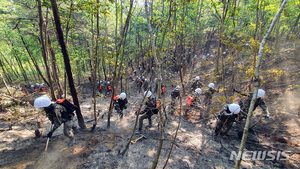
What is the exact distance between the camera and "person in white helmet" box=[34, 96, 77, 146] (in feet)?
14.1

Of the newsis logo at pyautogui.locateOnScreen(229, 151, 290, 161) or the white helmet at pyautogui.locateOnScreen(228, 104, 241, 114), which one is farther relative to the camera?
the white helmet at pyautogui.locateOnScreen(228, 104, 241, 114)

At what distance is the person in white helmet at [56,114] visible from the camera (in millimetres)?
4283

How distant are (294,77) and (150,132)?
410 inches

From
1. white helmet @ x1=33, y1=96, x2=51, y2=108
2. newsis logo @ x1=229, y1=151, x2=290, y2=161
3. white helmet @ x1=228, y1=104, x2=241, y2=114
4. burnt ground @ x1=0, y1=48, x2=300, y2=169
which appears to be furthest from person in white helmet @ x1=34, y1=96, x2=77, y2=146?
white helmet @ x1=228, y1=104, x2=241, y2=114

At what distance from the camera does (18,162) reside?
3961mm

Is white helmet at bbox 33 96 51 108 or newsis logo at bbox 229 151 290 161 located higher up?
white helmet at bbox 33 96 51 108

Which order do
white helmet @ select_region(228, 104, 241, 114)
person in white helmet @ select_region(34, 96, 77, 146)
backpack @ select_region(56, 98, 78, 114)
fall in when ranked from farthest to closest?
white helmet @ select_region(228, 104, 241, 114), backpack @ select_region(56, 98, 78, 114), person in white helmet @ select_region(34, 96, 77, 146)

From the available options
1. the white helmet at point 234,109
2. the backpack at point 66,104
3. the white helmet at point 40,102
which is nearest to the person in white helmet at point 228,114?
the white helmet at point 234,109

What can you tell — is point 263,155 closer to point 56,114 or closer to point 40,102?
point 56,114

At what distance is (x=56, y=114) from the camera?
14.8 feet

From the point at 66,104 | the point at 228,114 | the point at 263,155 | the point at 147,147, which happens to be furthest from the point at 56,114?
the point at 263,155

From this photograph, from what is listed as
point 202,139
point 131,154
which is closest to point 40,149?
point 131,154

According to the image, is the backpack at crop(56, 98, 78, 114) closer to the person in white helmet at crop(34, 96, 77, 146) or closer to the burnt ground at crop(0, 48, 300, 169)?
the person in white helmet at crop(34, 96, 77, 146)

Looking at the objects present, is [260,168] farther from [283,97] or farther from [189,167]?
[283,97]
